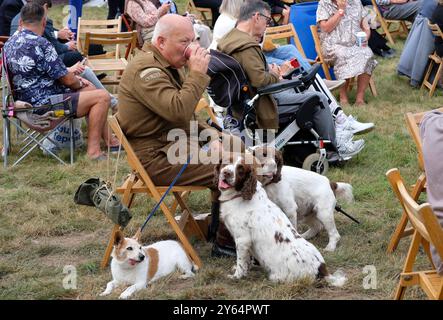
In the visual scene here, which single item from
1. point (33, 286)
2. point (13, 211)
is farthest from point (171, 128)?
point (13, 211)

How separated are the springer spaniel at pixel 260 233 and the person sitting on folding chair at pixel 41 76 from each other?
3.26m

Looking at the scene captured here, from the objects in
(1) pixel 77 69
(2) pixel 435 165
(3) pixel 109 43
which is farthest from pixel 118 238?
(3) pixel 109 43

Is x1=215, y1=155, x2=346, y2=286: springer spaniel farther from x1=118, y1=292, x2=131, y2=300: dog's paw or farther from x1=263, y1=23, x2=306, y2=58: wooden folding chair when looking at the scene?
x1=263, y1=23, x2=306, y2=58: wooden folding chair

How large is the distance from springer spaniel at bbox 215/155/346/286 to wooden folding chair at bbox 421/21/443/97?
5.88 metres

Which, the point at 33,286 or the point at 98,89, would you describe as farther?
the point at 98,89

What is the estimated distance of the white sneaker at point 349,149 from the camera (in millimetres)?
7215

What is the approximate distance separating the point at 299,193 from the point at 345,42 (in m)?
4.82

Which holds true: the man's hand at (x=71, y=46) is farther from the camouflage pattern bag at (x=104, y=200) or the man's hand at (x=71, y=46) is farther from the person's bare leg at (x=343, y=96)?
the camouflage pattern bag at (x=104, y=200)

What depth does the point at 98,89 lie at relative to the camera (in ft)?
25.8

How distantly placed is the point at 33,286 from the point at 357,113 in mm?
5494

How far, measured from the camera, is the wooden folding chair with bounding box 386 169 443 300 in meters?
3.29

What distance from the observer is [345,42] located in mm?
9719

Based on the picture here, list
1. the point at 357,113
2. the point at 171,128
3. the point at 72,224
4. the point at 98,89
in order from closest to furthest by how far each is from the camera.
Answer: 1. the point at 171,128
2. the point at 72,224
3. the point at 98,89
4. the point at 357,113

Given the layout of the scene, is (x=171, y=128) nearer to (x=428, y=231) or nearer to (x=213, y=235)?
(x=213, y=235)
